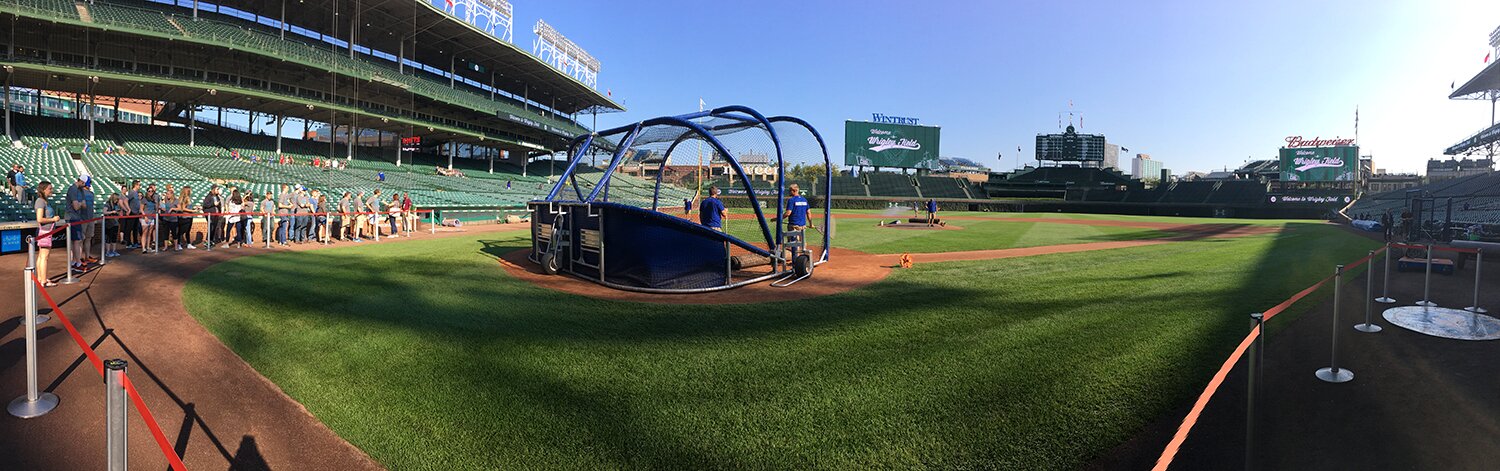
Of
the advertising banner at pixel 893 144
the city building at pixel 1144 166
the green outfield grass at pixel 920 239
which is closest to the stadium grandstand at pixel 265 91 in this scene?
the green outfield grass at pixel 920 239

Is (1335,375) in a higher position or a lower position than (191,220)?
lower

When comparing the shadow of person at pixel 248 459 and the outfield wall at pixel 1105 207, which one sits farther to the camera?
the outfield wall at pixel 1105 207

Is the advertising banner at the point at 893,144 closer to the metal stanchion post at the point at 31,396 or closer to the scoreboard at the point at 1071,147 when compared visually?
the scoreboard at the point at 1071,147

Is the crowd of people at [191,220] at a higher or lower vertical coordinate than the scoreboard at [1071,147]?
lower

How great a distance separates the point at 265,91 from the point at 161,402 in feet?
120

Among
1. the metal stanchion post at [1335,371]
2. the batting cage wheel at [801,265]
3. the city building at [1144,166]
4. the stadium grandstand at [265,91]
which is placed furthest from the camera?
the city building at [1144,166]

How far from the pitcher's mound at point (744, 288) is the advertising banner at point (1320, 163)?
6023cm

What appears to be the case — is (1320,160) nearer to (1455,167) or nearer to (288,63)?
(1455,167)

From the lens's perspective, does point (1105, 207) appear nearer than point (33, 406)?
No

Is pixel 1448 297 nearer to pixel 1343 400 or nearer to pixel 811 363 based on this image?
pixel 1343 400

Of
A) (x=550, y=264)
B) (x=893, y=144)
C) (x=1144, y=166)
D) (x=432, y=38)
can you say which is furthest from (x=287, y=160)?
(x=1144, y=166)

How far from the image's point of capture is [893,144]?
6134cm

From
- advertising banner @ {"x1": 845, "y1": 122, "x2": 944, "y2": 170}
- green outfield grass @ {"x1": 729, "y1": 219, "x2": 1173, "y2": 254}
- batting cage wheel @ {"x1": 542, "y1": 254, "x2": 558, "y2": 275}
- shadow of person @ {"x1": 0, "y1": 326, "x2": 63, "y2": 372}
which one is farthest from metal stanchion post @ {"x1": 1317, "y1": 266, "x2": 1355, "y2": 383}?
advertising banner @ {"x1": 845, "y1": 122, "x2": 944, "y2": 170}

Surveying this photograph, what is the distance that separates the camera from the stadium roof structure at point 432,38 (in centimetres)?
3588
